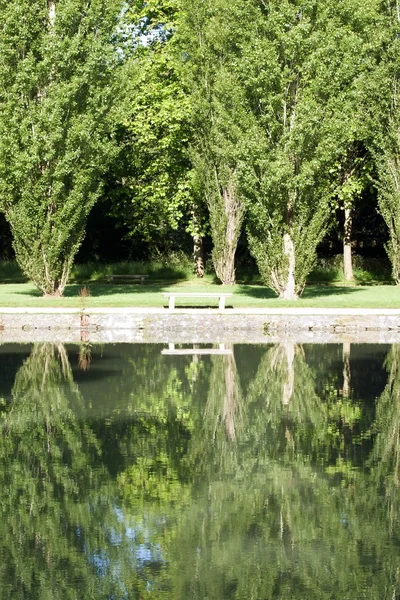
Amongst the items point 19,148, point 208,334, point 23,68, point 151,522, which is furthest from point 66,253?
point 151,522

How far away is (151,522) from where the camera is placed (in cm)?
839

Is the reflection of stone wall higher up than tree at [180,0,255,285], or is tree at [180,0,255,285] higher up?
tree at [180,0,255,285]

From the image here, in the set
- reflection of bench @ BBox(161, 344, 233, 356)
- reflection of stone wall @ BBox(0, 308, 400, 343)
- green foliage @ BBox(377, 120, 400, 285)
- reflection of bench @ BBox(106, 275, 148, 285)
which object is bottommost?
reflection of bench @ BBox(161, 344, 233, 356)

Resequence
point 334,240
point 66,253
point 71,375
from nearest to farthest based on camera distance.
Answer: point 71,375
point 66,253
point 334,240

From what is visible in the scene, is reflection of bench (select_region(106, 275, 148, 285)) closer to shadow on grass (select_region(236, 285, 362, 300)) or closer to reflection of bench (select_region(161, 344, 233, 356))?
shadow on grass (select_region(236, 285, 362, 300))

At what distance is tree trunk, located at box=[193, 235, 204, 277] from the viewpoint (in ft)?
137

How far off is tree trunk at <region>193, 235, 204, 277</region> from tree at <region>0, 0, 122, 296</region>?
37.7ft

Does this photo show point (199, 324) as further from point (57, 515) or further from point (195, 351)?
point (57, 515)

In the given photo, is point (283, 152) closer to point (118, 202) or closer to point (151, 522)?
point (118, 202)

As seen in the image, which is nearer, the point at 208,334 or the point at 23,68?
the point at 208,334

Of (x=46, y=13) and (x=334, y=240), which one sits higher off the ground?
(x=46, y=13)

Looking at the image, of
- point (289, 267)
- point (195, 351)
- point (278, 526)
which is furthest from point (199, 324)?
point (278, 526)

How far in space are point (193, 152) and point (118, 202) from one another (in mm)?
5261

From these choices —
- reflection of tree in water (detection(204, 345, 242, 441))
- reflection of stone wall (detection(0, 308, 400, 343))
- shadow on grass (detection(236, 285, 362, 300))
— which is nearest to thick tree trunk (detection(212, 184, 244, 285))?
shadow on grass (detection(236, 285, 362, 300))
